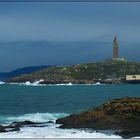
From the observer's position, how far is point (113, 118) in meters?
32.7

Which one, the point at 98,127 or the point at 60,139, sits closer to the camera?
the point at 60,139

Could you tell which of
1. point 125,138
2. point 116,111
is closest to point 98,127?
point 116,111

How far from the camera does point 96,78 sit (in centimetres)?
19962

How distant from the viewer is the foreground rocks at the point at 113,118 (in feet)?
103

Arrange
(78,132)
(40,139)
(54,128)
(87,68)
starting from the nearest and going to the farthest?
(40,139) → (78,132) → (54,128) → (87,68)

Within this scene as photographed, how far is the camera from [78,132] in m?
30.3

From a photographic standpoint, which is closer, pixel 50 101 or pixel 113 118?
pixel 113 118

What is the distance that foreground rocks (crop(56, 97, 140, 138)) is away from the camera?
31453 millimetres

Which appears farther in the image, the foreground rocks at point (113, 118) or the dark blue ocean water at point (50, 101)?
the dark blue ocean water at point (50, 101)

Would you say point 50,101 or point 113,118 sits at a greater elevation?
point 113,118

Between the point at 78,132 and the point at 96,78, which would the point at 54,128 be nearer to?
the point at 78,132

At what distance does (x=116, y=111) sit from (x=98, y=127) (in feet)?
6.23

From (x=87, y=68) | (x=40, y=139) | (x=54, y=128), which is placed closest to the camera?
(x=40, y=139)

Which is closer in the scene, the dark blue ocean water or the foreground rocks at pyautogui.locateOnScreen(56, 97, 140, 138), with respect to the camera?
the foreground rocks at pyautogui.locateOnScreen(56, 97, 140, 138)
